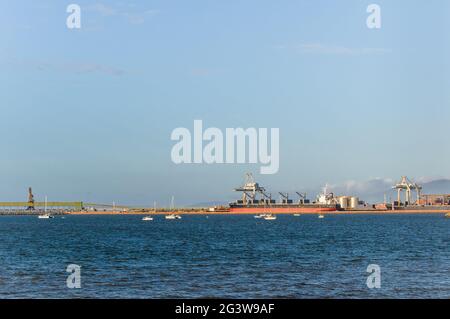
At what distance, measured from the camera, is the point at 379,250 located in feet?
261

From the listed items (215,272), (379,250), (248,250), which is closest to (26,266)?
(215,272)

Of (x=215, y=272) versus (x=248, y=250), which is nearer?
(x=215, y=272)

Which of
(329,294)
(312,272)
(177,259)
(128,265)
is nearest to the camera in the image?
(329,294)

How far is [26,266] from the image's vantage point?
197ft
